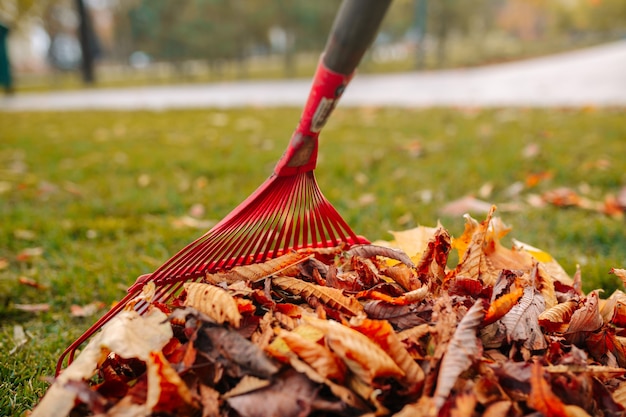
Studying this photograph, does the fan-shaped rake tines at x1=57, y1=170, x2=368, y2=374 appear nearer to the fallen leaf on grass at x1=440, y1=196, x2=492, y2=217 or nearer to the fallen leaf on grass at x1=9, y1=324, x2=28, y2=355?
the fallen leaf on grass at x1=9, y1=324, x2=28, y2=355

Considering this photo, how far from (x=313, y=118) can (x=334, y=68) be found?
0.46 feet

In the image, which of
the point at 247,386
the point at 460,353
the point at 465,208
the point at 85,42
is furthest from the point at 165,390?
the point at 85,42

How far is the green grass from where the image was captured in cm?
216

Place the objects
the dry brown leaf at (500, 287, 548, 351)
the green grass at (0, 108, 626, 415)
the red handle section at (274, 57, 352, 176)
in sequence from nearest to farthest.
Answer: the dry brown leaf at (500, 287, 548, 351) < the red handle section at (274, 57, 352, 176) < the green grass at (0, 108, 626, 415)

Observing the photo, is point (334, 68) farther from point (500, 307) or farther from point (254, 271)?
point (500, 307)

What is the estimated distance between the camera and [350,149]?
14.7 ft

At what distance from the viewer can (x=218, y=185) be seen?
3562 mm

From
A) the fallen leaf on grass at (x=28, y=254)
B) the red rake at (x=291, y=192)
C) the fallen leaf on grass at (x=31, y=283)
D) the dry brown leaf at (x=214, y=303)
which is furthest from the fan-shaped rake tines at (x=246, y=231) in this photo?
the fallen leaf on grass at (x=28, y=254)

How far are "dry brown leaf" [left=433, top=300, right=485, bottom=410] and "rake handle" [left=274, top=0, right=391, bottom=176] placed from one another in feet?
1.95

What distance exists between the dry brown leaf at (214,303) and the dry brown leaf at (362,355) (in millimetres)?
199

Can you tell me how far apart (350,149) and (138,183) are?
1.65 meters

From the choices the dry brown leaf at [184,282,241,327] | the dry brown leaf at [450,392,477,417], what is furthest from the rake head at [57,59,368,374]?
the dry brown leaf at [450,392,477,417]

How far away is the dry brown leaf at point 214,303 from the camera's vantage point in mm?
1160

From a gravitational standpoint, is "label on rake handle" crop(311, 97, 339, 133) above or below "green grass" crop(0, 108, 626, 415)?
above
